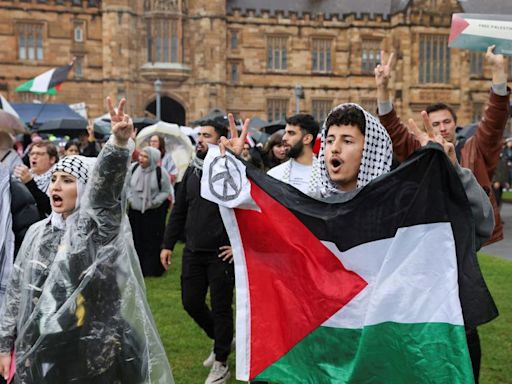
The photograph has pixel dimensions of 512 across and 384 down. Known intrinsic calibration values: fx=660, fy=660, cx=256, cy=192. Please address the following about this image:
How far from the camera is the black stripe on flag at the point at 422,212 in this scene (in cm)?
→ 288

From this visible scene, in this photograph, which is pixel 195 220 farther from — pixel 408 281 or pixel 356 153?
pixel 408 281

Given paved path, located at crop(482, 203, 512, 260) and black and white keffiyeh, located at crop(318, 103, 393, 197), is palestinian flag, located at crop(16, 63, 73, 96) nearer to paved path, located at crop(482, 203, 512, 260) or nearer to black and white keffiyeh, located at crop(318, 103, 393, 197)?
paved path, located at crop(482, 203, 512, 260)

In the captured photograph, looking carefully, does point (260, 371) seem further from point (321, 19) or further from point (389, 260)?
point (321, 19)

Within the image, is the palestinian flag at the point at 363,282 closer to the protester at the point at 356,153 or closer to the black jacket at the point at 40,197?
the protester at the point at 356,153

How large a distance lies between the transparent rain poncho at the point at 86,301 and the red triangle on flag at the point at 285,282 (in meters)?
0.67

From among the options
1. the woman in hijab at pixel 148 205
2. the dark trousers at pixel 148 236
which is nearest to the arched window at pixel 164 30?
the woman in hijab at pixel 148 205

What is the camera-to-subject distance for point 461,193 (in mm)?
2936

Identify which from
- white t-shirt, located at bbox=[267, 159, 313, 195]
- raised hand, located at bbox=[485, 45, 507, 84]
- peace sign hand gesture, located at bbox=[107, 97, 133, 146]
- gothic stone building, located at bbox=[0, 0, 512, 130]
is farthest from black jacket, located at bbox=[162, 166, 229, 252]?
gothic stone building, located at bbox=[0, 0, 512, 130]

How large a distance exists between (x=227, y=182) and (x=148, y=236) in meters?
6.71

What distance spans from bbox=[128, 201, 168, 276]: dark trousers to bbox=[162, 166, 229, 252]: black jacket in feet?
12.8

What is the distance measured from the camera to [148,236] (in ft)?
32.4

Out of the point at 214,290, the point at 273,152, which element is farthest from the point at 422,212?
the point at 273,152

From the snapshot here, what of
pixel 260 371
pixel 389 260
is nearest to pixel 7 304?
pixel 260 371

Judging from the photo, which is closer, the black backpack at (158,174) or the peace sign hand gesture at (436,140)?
the peace sign hand gesture at (436,140)
